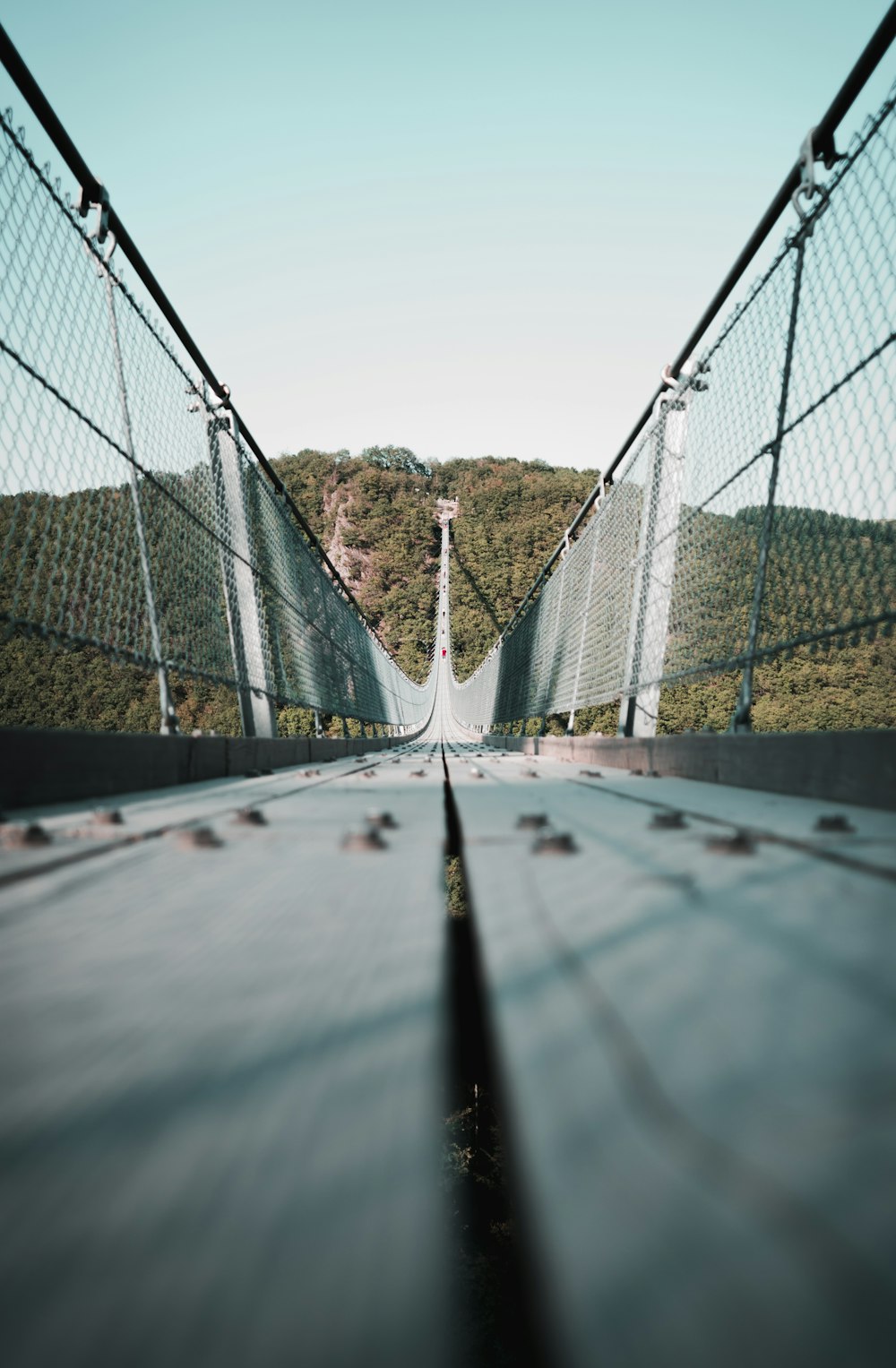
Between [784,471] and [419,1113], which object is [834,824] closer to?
[419,1113]

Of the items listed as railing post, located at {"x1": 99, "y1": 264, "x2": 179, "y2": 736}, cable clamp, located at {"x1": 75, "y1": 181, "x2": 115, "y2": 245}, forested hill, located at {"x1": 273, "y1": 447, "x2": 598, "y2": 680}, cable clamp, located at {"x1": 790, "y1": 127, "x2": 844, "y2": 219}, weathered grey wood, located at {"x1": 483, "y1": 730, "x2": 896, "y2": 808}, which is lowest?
weathered grey wood, located at {"x1": 483, "y1": 730, "x2": 896, "y2": 808}

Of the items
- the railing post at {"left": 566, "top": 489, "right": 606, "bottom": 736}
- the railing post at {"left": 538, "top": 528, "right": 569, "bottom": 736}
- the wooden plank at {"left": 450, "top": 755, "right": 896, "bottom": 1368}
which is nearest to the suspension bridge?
the wooden plank at {"left": 450, "top": 755, "right": 896, "bottom": 1368}

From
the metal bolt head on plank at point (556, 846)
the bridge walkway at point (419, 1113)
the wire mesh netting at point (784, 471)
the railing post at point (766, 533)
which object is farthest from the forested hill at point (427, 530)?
the bridge walkway at point (419, 1113)

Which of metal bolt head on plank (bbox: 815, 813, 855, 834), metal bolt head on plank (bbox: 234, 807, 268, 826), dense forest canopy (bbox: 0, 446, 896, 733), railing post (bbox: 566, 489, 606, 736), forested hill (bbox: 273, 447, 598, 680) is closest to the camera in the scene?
metal bolt head on plank (bbox: 815, 813, 855, 834)

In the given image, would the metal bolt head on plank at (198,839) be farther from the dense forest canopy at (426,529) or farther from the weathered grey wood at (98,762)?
the dense forest canopy at (426,529)

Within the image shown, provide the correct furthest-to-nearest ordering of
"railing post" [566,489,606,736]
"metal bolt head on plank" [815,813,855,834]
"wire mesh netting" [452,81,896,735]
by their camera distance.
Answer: "railing post" [566,489,606,736]
"wire mesh netting" [452,81,896,735]
"metal bolt head on plank" [815,813,855,834]

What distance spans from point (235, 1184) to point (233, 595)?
298 cm

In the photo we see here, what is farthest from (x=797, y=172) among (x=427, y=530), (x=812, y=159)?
(x=427, y=530)

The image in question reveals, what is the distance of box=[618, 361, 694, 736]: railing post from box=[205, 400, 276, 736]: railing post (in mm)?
1419

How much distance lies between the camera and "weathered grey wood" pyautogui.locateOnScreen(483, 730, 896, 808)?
1.21m

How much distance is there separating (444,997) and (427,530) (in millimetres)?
67503

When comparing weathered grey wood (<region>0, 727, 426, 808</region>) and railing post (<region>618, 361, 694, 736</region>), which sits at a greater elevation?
railing post (<region>618, 361, 694, 736</region>)

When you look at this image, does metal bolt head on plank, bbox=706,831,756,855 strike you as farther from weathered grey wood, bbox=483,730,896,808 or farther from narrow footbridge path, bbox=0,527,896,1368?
weathered grey wood, bbox=483,730,896,808

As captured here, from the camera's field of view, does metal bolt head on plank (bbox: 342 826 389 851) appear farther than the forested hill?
No
